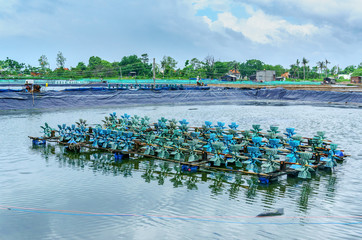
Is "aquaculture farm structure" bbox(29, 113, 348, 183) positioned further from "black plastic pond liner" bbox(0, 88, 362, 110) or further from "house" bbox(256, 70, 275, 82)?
"house" bbox(256, 70, 275, 82)

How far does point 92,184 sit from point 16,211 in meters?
3.60

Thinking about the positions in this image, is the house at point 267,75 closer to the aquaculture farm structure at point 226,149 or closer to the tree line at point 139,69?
the tree line at point 139,69

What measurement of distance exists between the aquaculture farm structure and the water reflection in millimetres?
396

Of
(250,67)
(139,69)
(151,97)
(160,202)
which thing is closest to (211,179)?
(160,202)

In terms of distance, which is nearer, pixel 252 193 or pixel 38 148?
pixel 252 193

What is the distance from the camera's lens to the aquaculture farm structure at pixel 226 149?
47.9ft

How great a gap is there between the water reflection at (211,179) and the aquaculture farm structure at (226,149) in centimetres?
40

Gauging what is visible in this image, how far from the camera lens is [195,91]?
2483 inches

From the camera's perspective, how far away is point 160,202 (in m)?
12.3

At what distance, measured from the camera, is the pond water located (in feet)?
32.6

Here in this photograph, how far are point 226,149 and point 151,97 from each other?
4289 centimetres

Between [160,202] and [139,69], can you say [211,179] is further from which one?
[139,69]

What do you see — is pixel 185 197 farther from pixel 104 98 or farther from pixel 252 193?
pixel 104 98

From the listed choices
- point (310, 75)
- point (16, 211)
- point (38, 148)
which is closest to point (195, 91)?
point (38, 148)
